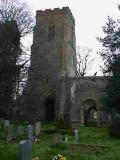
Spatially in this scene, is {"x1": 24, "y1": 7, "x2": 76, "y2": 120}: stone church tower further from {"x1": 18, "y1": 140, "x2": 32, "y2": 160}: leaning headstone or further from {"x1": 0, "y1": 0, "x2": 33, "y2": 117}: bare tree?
{"x1": 18, "y1": 140, "x2": 32, "y2": 160}: leaning headstone

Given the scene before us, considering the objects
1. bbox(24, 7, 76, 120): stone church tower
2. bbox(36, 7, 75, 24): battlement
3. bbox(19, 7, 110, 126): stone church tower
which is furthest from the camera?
bbox(36, 7, 75, 24): battlement

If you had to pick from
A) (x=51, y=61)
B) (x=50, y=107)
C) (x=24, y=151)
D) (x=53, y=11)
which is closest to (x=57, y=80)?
(x=51, y=61)

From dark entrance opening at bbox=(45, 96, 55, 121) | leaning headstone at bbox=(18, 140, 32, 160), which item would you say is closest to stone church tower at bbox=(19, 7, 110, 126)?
dark entrance opening at bbox=(45, 96, 55, 121)

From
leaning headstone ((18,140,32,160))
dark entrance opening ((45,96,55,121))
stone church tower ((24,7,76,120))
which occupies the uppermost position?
stone church tower ((24,7,76,120))

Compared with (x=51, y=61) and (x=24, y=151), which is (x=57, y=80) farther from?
(x=24, y=151)

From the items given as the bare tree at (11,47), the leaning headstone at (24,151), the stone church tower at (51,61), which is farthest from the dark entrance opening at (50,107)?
the leaning headstone at (24,151)

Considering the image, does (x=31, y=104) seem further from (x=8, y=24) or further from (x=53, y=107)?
(x=8, y=24)

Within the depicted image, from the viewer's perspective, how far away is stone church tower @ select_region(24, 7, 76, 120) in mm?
40438

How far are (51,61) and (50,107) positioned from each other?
5495 mm

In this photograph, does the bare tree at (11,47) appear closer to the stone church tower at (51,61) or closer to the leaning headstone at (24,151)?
the stone church tower at (51,61)

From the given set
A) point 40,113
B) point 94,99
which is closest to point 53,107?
point 40,113

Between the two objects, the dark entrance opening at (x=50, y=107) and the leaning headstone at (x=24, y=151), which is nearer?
the leaning headstone at (x=24, y=151)

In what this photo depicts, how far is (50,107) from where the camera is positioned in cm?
4203

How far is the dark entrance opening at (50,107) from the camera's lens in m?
41.2
